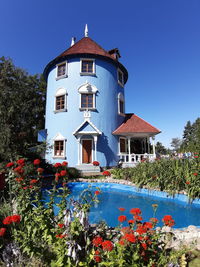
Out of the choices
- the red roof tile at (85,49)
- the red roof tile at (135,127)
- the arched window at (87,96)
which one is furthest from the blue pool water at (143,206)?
the red roof tile at (85,49)

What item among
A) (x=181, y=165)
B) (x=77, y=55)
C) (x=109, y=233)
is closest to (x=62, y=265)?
(x=109, y=233)

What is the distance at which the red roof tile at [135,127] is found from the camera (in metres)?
14.8

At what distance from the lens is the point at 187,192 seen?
6.52 m

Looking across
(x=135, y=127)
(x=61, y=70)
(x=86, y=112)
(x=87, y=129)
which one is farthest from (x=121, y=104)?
(x=61, y=70)

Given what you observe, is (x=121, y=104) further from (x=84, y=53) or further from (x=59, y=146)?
(x=59, y=146)

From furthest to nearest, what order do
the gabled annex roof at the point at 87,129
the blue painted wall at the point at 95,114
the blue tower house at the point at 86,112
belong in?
1. the blue painted wall at the point at 95,114
2. the blue tower house at the point at 86,112
3. the gabled annex roof at the point at 87,129

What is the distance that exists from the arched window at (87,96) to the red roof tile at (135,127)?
377 cm

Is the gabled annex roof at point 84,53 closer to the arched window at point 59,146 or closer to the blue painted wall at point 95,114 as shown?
the blue painted wall at point 95,114

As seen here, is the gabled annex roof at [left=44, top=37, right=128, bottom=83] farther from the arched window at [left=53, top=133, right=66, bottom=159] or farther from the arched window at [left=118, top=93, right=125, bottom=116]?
the arched window at [left=53, top=133, right=66, bottom=159]

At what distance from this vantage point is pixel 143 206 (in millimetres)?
6430

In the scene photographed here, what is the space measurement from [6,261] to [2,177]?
5.19ft

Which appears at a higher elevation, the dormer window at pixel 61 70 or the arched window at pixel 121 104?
the dormer window at pixel 61 70

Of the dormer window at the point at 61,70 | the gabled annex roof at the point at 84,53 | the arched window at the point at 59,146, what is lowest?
the arched window at the point at 59,146

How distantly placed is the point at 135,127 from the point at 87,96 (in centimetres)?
603
